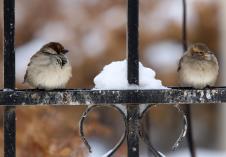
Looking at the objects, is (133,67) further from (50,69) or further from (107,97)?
(50,69)

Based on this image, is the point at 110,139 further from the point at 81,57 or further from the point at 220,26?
the point at 220,26

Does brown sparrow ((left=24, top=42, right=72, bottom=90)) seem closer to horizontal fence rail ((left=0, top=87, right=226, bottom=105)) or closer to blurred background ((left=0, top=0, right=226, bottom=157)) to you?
horizontal fence rail ((left=0, top=87, right=226, bottom=105))

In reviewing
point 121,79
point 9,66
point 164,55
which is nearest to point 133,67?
point 121,79

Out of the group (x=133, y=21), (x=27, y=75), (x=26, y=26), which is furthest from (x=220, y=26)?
(x=133, y=21)

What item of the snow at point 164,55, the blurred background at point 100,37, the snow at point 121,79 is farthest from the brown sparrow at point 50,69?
the snow at point 164,55

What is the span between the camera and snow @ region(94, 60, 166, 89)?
3.66 feet

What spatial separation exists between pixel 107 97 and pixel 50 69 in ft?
1.63

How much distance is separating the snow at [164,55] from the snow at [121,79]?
2.07m

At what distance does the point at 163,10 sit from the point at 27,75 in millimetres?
1552

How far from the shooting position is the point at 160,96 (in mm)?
1097

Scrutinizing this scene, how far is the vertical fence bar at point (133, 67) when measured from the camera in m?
1.10

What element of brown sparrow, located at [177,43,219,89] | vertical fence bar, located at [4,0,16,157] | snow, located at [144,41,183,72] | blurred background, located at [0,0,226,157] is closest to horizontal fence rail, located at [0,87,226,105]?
vertical fence bar, located at [4,0,16,157]

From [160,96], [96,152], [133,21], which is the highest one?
[133,21]

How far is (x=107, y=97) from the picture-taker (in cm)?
109
